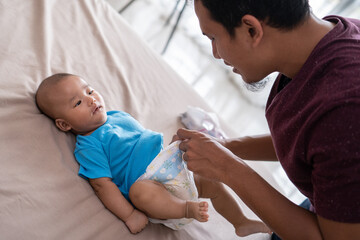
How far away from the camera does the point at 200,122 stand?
1802 millimetres

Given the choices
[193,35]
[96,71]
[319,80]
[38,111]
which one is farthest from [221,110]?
[319,80]

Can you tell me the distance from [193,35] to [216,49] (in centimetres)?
250

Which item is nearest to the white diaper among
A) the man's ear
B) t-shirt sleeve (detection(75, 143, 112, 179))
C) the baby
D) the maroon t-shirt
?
the baby

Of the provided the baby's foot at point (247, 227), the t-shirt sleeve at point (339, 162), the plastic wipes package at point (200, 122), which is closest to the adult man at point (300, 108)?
the t-shirt sleeve at point (339, 162)

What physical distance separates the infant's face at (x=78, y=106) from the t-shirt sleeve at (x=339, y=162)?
888 mm

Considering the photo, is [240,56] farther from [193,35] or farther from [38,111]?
[193,35]

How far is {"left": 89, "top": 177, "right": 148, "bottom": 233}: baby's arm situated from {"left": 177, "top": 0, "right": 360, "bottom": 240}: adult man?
0.32 meters

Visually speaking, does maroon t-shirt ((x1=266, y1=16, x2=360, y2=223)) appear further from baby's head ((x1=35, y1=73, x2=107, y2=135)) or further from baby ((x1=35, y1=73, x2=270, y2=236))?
baby's head ((x1=35, y1=73, x2=107, y2=135))

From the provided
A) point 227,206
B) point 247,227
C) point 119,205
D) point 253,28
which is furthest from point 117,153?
point 253,28

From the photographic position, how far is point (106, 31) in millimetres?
1927

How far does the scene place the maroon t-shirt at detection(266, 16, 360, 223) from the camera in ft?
Result: 2.47

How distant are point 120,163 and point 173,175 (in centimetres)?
23

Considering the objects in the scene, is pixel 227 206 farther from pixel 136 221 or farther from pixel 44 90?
pixel 44 90

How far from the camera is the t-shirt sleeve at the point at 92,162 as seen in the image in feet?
4.08
